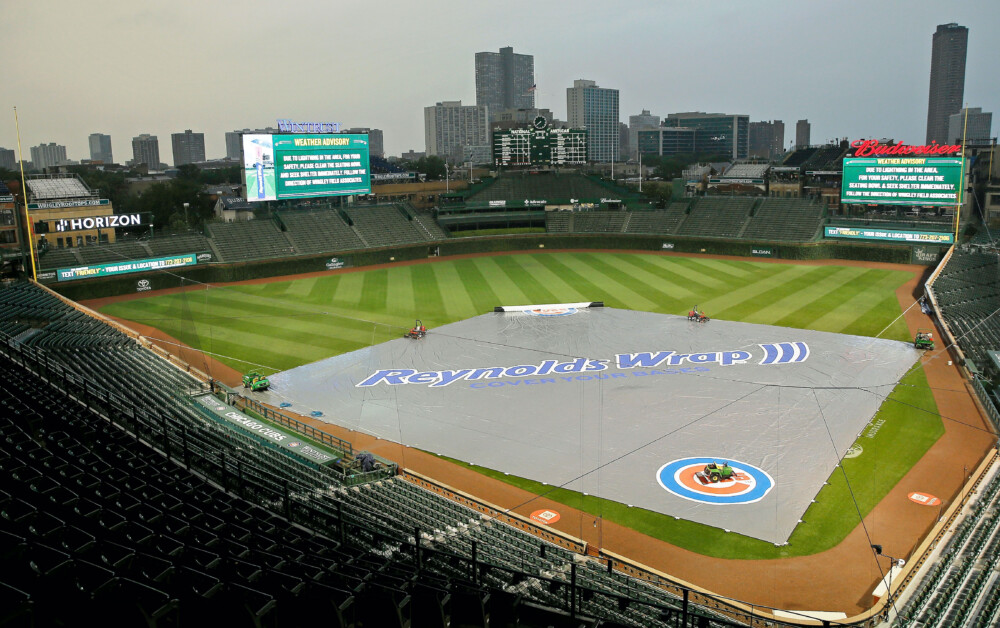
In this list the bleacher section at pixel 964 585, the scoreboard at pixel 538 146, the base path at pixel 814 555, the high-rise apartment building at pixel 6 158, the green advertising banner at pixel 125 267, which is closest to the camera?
the bleacher section at pixel 964 585

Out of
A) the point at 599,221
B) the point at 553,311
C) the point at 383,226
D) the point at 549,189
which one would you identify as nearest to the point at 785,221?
the point at 599,221

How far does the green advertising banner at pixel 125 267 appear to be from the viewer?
5091 centimetres

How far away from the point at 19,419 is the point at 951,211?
7103 centimetres

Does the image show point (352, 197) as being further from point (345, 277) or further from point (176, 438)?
point (176, 438)

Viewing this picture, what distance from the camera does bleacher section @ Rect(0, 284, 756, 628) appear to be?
28.3 ft

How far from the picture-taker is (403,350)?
36562 millimetres

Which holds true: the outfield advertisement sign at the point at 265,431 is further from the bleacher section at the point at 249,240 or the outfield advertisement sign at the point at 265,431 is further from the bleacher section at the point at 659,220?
the bleacher section at the point at 659,220

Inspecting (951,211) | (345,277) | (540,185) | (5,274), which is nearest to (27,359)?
(5,274)

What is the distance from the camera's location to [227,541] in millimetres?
11523

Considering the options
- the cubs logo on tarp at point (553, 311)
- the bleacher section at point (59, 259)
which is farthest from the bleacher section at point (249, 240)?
the cubs logo on tarp at point (553, 311)

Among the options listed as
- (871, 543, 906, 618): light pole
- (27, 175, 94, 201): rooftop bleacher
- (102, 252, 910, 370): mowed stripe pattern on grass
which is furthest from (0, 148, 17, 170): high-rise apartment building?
(871, 543, 906, 618): light pole

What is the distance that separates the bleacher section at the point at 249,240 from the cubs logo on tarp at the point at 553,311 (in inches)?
1085

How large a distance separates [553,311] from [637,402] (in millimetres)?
16558

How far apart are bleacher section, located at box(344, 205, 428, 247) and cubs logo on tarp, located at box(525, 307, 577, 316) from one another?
27.9 metres
